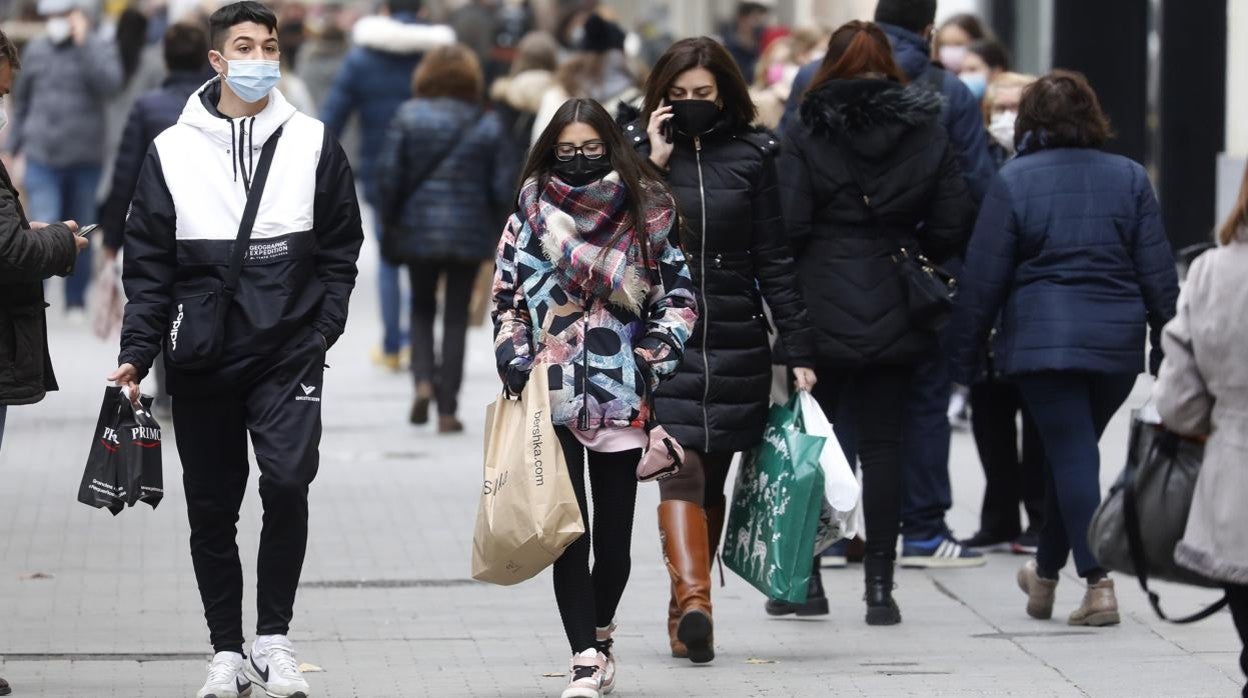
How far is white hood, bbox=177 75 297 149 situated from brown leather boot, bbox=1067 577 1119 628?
9.59ft

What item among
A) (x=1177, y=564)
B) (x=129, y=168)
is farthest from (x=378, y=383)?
(x=1177, y=564)

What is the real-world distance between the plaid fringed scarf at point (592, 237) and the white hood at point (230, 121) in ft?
2.24

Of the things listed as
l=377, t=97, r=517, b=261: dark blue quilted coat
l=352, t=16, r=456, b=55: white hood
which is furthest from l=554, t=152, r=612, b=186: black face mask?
l=352, t=16, r=456, b=55: white hood

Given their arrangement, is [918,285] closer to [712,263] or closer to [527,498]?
[712,263]

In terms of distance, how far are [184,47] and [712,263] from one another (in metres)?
4.58

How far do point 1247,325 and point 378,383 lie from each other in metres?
10.1

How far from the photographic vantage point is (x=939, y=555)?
895 cm

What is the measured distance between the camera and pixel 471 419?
43.3 feet

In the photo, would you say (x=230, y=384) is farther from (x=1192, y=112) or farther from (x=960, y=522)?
(x=1192, y=112)

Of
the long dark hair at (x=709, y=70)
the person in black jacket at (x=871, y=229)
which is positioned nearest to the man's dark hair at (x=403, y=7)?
the person in black jacket at (x=871, y=229)

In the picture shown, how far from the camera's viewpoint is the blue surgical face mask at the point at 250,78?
21.1 feet

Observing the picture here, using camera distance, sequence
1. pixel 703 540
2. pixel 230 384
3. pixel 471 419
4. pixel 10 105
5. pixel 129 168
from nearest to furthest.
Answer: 1. pixel 230 384
2. pixel 703 540
3. pixel 129 168
4. pixel 471 419
5. pixel 10 105

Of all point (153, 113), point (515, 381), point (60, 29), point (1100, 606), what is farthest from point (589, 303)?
point (60, 29)

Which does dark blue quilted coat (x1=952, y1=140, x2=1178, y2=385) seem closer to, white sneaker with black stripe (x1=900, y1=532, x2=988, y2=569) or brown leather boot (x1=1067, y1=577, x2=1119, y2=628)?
brown leather boot (x1=1067, y1=577, x2=1119, y2=628)
